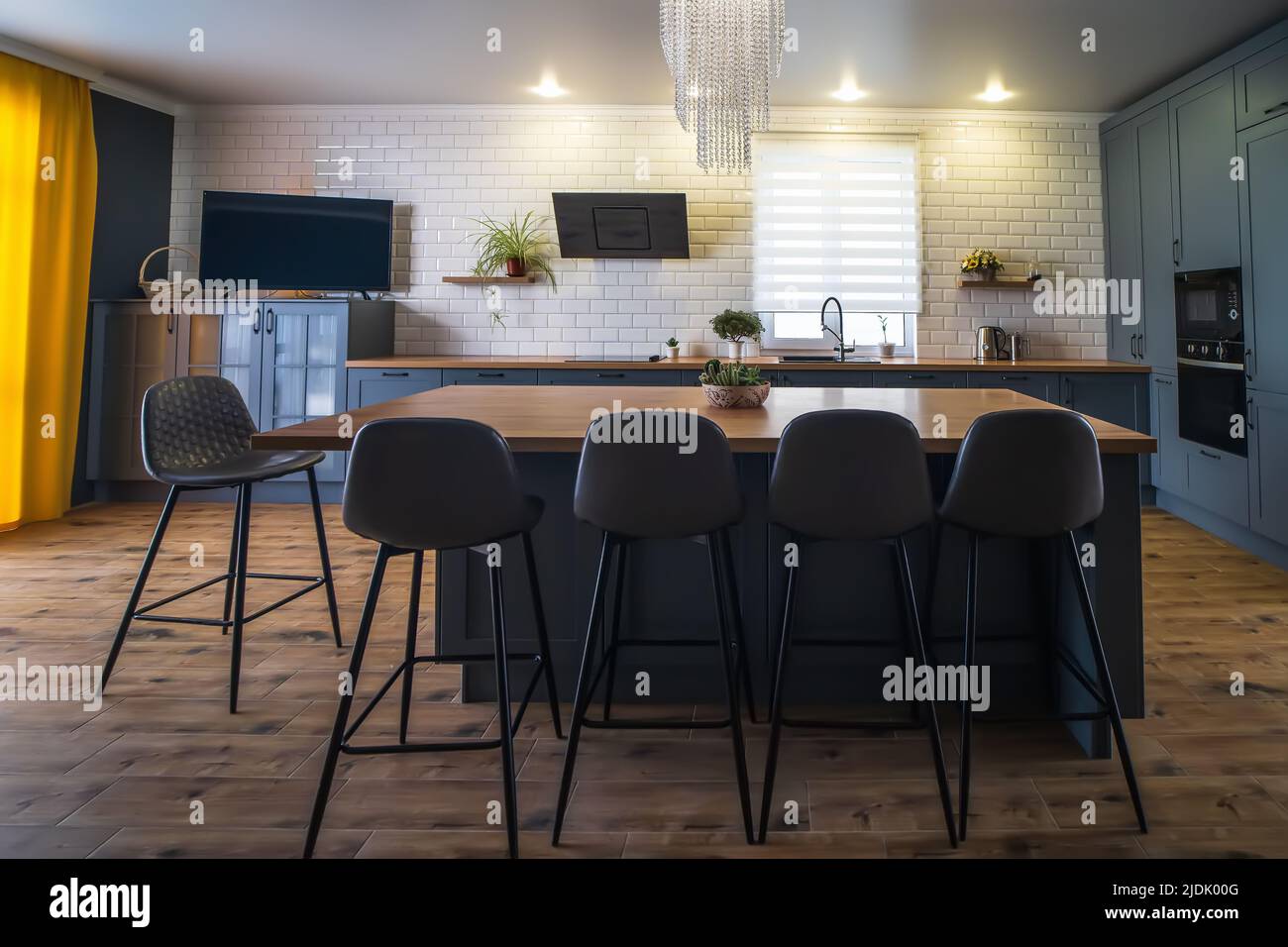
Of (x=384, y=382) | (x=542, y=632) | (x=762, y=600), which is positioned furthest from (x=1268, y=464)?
(x=384, y=382)

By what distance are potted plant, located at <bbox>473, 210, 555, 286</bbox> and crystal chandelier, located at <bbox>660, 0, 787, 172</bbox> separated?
279 cm

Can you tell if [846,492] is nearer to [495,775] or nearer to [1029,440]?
[1029,440]

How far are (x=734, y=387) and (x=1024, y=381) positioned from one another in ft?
10.5

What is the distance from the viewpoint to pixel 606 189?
223 inches

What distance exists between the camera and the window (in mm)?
5637

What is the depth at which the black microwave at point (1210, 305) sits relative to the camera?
424cm

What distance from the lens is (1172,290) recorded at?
489 cm

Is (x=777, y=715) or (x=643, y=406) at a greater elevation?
(x=643, y=406)

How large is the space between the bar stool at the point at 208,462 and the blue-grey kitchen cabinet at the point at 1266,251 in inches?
167

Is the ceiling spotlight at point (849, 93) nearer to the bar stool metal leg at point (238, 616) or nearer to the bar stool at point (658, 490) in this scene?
the bar stool at point (658, 490)

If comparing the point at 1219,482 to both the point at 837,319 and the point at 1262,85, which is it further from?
the point at 837,319

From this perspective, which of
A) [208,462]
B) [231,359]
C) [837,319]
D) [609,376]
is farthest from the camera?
[837,319]

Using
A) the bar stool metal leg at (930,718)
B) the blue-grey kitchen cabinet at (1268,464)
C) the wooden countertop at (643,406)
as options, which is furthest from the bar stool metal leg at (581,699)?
the blue-grey kitchen cabinet at (1268,464)
